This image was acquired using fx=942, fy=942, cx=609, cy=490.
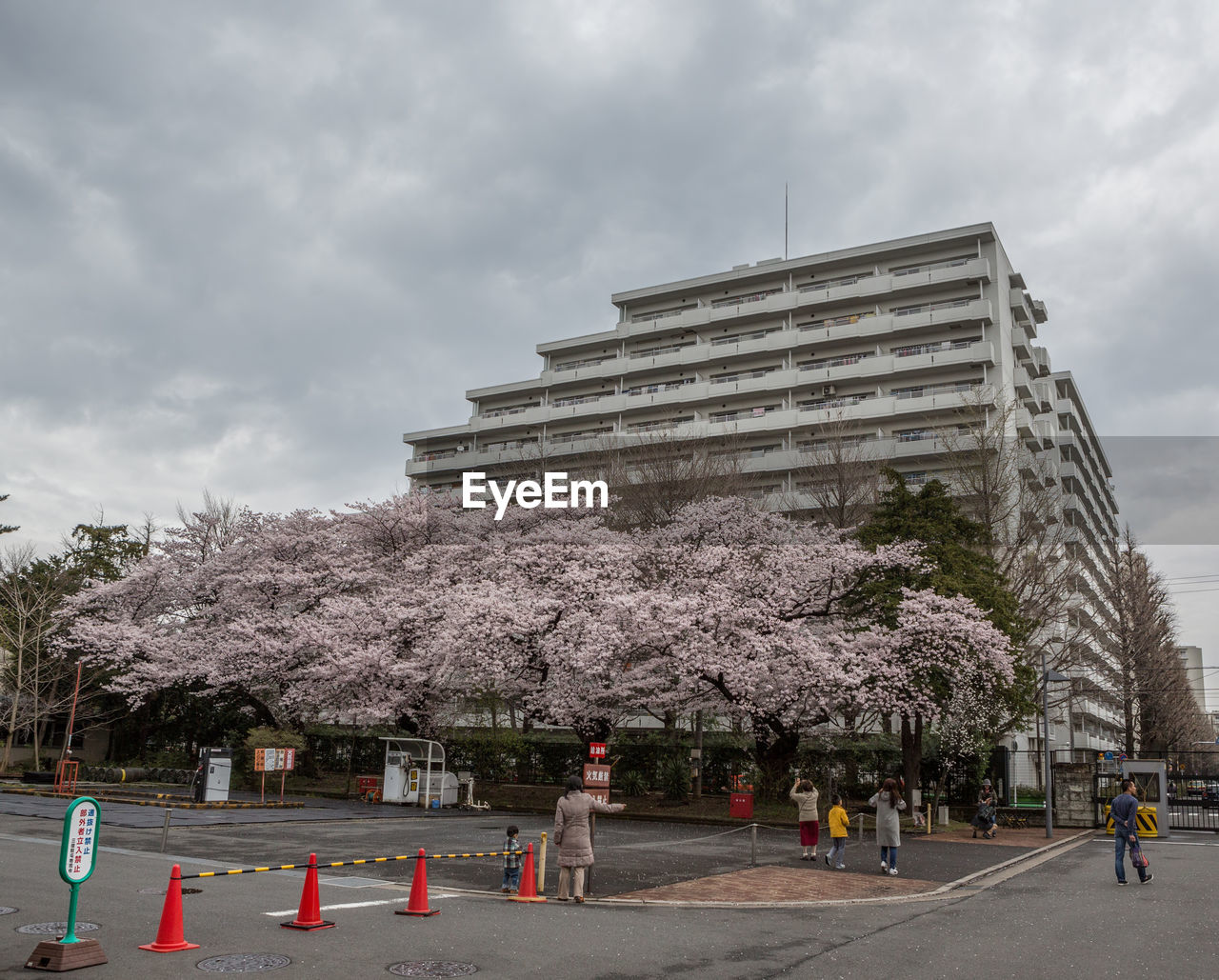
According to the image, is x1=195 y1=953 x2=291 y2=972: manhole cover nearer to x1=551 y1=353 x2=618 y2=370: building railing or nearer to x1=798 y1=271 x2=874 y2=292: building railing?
x1=798 y1=271 x2=874 y2=292: building railing

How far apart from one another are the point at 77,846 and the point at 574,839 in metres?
6.10

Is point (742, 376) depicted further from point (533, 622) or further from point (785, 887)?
point (785, 887)

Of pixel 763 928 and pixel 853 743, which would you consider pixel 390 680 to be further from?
A: pixel 763 928

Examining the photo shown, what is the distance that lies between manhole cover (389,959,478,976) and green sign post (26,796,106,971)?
2451 millimetres

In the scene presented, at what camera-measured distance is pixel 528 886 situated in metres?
12.3

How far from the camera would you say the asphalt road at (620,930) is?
857 cm

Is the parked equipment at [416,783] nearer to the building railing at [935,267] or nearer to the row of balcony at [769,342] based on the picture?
the row of balcony at [769,342]

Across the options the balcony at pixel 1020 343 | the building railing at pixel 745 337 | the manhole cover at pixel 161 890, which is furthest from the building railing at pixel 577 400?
the manhole cover at pixel 161 890

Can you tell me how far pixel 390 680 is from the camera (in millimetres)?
33812

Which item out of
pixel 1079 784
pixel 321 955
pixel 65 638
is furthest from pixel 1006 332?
pixel 321 955

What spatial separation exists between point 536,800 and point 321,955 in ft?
Result: 80.0

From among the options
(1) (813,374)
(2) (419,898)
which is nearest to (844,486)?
(1) (813,374)

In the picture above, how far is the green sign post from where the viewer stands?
299 inches

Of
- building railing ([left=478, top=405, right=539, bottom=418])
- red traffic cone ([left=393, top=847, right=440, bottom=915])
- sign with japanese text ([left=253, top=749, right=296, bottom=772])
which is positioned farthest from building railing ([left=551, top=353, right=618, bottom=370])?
red traffic cone ([left=393, top=847, right=440, bottom=915])
